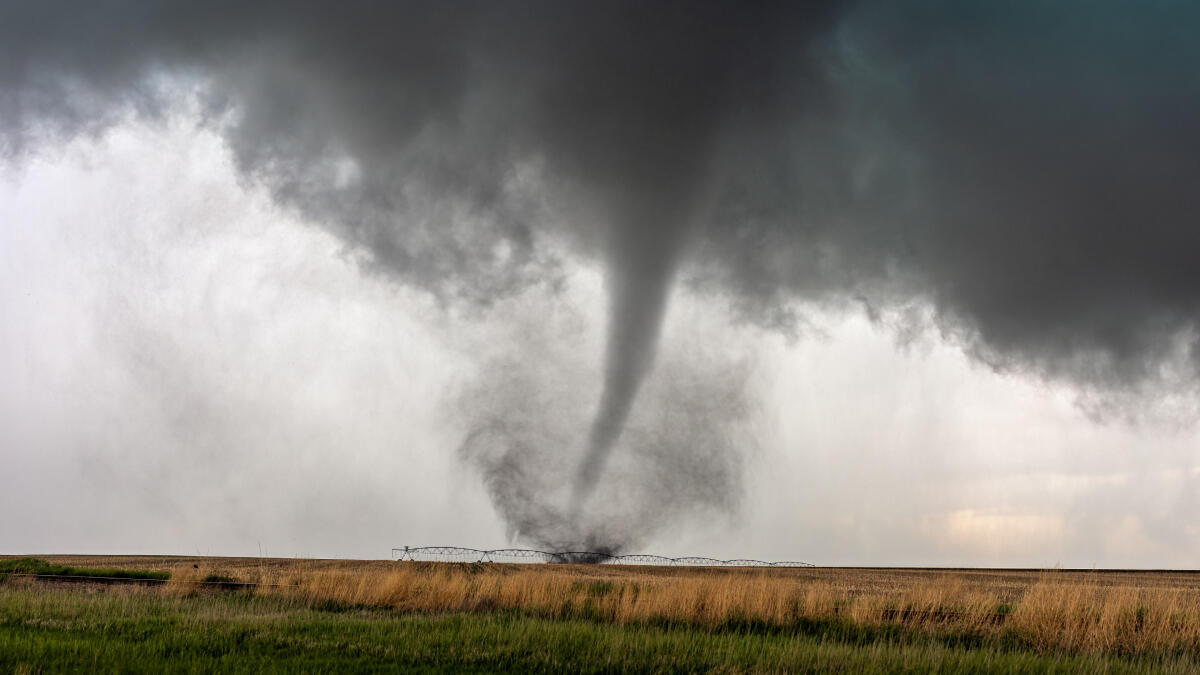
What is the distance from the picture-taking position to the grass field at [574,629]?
1316cm

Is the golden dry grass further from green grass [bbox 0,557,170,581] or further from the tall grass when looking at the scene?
green grass [bbox 0,557,170,581]

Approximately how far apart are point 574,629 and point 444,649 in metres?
3.51

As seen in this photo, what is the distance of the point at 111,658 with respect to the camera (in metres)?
12.4

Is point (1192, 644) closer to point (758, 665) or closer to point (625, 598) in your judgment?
point (758, 665)

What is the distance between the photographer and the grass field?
13156 millimetres

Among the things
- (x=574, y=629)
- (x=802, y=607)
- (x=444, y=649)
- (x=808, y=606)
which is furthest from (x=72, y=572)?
(x=808, y=606)

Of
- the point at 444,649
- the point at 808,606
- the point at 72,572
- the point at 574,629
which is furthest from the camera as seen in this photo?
the point at 72,572

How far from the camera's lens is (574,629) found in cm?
1672

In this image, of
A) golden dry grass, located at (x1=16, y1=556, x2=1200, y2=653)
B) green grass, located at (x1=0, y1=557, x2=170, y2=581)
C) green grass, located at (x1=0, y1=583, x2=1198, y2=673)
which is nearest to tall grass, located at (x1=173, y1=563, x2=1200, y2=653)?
golden dry grass, located at (x1=16, y1=556, x2=1200, y2=653)

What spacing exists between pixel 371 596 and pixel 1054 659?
55.3 ft

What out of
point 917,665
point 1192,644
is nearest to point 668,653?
point 917,665

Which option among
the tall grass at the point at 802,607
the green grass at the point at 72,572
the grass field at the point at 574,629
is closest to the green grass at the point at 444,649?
the grass field at the point at 574,629

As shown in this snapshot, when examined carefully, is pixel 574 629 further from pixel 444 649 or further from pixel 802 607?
pixel 802 607

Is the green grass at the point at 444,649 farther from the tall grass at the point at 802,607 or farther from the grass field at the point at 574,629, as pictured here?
the tall grass at the point at 802,607
